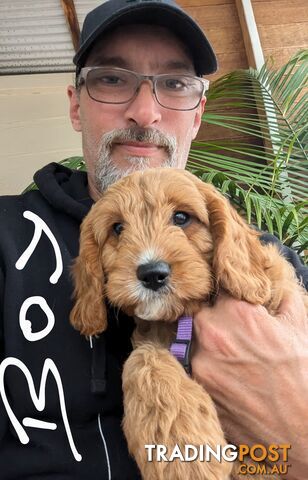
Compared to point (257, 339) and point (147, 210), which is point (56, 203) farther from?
point (257, 339)

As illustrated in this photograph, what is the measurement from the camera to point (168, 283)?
4.87 feet

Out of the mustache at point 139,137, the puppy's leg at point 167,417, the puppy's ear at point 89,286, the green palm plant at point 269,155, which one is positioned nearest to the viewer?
the puppy's leg at point 167,417

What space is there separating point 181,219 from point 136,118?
32.0 inches

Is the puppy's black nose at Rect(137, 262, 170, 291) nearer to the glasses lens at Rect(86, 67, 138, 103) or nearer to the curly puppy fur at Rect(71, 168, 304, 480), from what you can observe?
the curly puppy fur at Rect(71, 168, 304, 480)

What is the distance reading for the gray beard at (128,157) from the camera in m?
2.31

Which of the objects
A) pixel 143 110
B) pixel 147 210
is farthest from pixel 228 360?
pixel 143 110

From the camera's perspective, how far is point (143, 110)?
2.31 meters

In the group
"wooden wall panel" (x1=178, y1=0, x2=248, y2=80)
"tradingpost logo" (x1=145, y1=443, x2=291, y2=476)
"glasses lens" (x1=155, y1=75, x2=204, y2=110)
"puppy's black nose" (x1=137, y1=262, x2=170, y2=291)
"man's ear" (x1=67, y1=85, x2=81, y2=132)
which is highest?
"wooden wall panel" (x1=178, y1=0, x2=248, y2=80)

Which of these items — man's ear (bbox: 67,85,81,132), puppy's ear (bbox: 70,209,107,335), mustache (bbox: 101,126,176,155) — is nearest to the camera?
puppy's ear (bbox: 70,209,107,335)

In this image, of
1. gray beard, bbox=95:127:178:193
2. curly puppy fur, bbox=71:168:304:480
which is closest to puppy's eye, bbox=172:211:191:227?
curly puppy fur, bbox=71:168:304:480

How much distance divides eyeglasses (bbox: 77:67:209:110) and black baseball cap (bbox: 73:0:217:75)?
0.13 metres

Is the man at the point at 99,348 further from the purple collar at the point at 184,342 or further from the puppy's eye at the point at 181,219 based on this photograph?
the puppy's eye at the point at 181,219

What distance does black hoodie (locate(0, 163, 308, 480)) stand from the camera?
1650 millimetres

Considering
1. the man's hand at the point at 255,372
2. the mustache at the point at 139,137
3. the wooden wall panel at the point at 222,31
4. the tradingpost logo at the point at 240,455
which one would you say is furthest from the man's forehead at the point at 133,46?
the wooden wall panel at the point at 222,31
